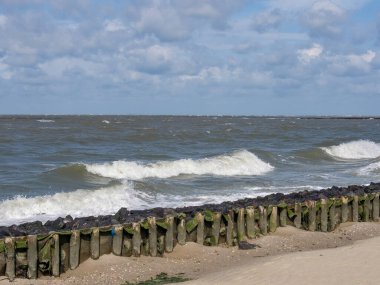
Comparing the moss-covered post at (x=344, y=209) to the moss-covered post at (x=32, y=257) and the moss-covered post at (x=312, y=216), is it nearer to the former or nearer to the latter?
the moss-covered post at (x=312, y=216)

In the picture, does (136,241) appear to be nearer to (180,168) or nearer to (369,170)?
(180,168)

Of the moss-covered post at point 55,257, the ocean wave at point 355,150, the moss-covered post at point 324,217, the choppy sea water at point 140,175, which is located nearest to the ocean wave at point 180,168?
the choppy sea water at point 140,175

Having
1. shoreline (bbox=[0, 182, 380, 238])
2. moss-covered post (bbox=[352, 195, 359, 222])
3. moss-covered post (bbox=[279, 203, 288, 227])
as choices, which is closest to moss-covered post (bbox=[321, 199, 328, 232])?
shoreline (bbox=[0, 182, 380, 238])

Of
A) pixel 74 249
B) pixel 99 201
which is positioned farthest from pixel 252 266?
pixel 99 201

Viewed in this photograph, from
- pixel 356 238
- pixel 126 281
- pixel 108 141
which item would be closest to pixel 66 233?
pixel 126 281

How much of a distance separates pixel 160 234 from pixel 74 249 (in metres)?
1.69

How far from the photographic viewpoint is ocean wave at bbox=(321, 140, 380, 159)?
39.6m

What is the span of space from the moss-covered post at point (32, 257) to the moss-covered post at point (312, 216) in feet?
20.2

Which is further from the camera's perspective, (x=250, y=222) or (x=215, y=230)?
(x=250, y=222)

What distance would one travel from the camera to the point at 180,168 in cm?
2672

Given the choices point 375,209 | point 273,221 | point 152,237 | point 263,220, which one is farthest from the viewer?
point 375,209

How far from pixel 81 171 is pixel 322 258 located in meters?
16.9

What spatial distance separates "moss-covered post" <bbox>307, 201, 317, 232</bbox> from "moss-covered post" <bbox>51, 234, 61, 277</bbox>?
5.81 meters

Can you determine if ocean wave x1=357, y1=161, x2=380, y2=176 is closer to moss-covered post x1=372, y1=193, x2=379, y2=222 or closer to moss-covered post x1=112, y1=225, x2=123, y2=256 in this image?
moss-covered post x1=372, y1=193, x2=379, y2=222
